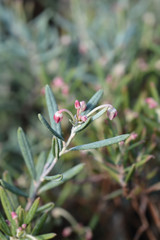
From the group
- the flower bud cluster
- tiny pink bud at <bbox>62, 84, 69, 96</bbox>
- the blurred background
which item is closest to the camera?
the flower bud cluster

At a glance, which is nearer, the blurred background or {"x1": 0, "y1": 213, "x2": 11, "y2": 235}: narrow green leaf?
{"x1": 0, "y1": 213, "x2": 11, "y2": 235}: narrow green leaf

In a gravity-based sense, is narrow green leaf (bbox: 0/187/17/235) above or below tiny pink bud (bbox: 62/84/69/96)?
below

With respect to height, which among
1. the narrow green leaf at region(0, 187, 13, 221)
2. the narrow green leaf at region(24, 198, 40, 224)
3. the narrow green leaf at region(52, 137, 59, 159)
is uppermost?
the narrow green leaf at region(52, 137, 59, 159)

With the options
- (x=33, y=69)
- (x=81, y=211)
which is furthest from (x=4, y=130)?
(x=81, y=211)

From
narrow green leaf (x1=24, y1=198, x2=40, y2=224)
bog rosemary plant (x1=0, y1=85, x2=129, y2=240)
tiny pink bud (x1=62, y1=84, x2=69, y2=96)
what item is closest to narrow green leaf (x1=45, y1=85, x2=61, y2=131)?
bog rosemary plant (x1=0, y1=85, x2=129, y2=240)

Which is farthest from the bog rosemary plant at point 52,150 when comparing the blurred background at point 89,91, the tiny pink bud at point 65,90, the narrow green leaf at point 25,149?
the tiny pink bud at point 65,90

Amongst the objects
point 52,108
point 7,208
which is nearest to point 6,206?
point 7,208

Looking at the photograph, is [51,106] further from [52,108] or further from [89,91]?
[89,91]

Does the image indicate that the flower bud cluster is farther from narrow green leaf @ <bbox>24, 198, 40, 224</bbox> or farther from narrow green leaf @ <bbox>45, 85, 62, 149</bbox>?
narrow green leaf @ <bbox>24, 198, 40, 224</bbox>

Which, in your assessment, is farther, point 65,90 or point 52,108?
point 65,90
